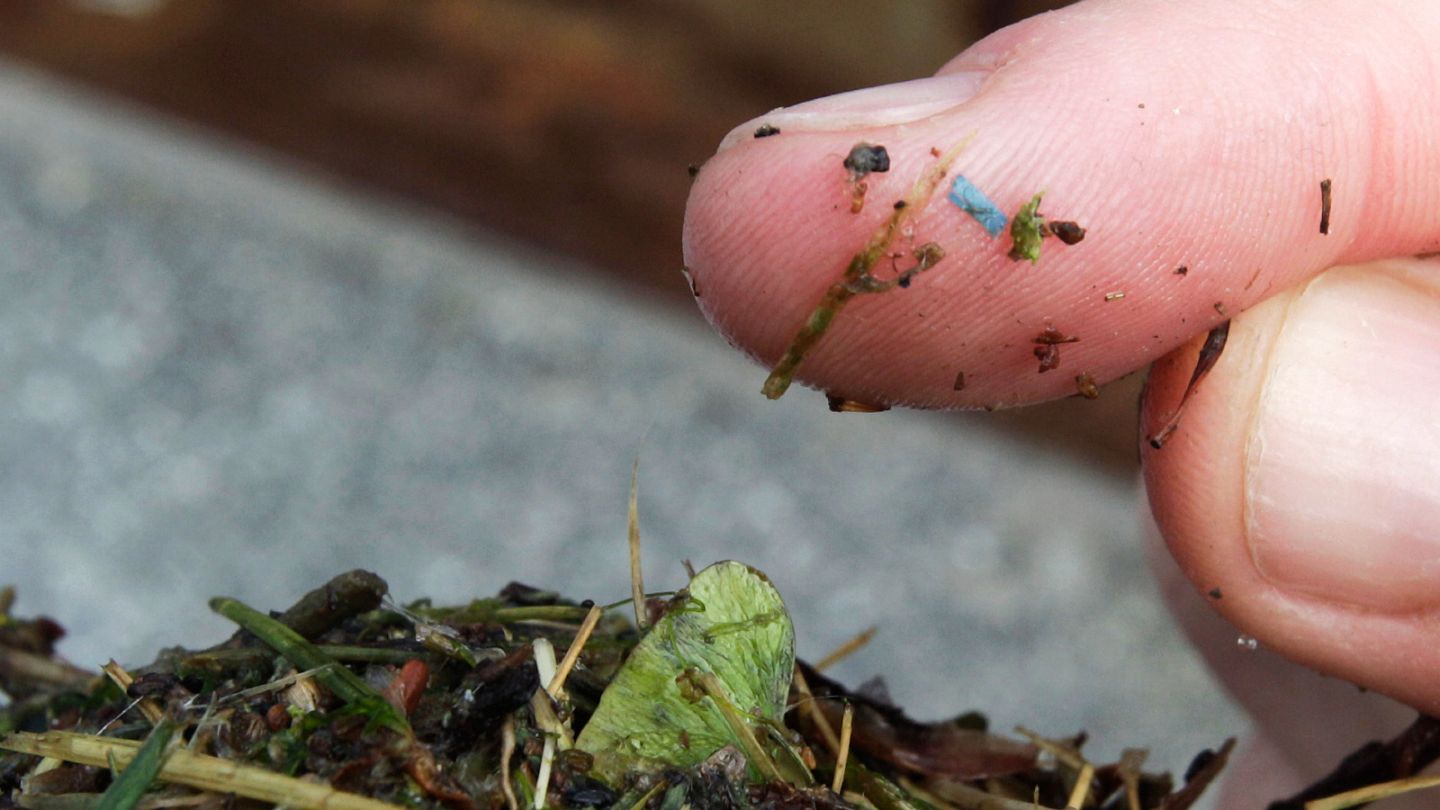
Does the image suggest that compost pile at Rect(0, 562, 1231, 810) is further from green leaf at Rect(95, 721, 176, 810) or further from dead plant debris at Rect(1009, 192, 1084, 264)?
dead plant debris at Rect(1009, 192, 1084, 264)

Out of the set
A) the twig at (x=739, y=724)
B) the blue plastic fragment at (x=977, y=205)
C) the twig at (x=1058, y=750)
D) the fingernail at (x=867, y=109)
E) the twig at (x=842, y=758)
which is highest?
the fingernail at (x=867, y=109)

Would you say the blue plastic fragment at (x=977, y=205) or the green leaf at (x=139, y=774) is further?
the blue plastic fragment at (x=977, y=205)

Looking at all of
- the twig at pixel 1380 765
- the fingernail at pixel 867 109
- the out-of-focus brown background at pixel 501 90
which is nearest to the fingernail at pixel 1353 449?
the twig at pixel 1380 765

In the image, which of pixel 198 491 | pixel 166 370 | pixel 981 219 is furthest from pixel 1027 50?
pixel 166 370

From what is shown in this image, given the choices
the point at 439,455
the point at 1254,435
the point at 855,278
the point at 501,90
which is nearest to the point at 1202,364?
the point at 1254,435

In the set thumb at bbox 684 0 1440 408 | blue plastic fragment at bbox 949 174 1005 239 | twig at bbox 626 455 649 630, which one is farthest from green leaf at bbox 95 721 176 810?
blue plastic fragment at bbox 949 174 1005 239

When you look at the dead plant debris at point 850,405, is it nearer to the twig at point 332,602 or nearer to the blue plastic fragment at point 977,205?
the blue plastic fragment at point 977,205

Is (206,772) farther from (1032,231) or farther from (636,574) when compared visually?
(1032,231)
